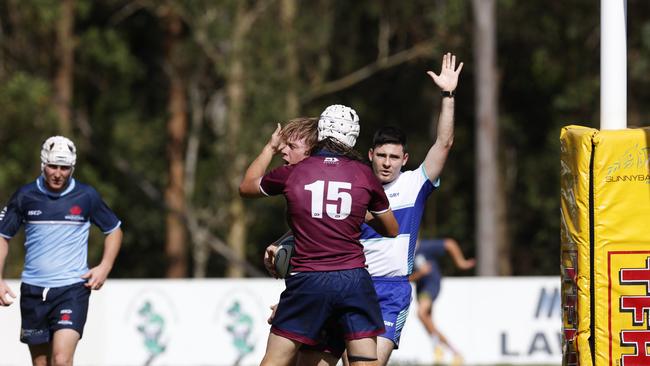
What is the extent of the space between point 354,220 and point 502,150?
31154 millimetres

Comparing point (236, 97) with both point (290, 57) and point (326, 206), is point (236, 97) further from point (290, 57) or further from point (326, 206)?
point (326, 206)

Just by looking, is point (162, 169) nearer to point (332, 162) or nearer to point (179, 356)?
point (179, 356)

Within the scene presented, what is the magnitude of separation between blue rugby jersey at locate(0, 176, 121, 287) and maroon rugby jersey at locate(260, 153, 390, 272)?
327 cm

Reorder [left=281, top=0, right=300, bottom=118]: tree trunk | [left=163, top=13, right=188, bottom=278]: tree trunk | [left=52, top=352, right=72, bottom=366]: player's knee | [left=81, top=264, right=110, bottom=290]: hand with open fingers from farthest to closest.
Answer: [left=163, top=13, right=188, bottom=278]: tree trunk < [left=281, top=0, right=300, bottom=118]: tree trunk < [left=81, top=264, right=110, bottom=290]: hand with open fingers < [left=52, top=352, right=72, bottom=366]: player's knee

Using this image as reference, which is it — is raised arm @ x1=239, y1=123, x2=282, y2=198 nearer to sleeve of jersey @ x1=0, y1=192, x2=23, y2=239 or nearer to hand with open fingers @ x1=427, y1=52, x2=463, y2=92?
hand with open fingers @ x1=427, y1=52, x2=463, y2=92

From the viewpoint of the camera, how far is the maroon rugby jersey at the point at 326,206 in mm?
6664

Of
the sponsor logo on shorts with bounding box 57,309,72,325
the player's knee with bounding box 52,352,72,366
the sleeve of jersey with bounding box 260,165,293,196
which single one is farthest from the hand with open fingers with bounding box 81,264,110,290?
the sleeve of jersey with bounding box 260,165,293,196

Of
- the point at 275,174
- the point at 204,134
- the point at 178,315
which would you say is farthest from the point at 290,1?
the point at 275,174

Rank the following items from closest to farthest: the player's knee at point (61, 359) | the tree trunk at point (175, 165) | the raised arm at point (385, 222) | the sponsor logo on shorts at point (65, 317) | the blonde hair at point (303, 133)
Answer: the raised arm at point (385, 222), the blonde hair at point (303, 133), the player's knee at point (61, 359), the sponsor logo on shorts at point (65, 317), the tree trunk at point (175, 165)

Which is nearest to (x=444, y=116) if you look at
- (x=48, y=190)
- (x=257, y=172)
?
(x=257, y=172)

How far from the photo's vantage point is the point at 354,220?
671 centimetres

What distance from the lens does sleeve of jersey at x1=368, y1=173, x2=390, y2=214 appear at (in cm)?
677

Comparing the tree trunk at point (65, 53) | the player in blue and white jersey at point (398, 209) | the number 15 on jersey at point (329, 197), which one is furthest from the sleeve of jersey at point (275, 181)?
the tree trunk at point (65, 53)

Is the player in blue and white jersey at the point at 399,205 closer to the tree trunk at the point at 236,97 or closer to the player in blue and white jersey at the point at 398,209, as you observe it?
the player in blue and white jersey at the point at 398,209
